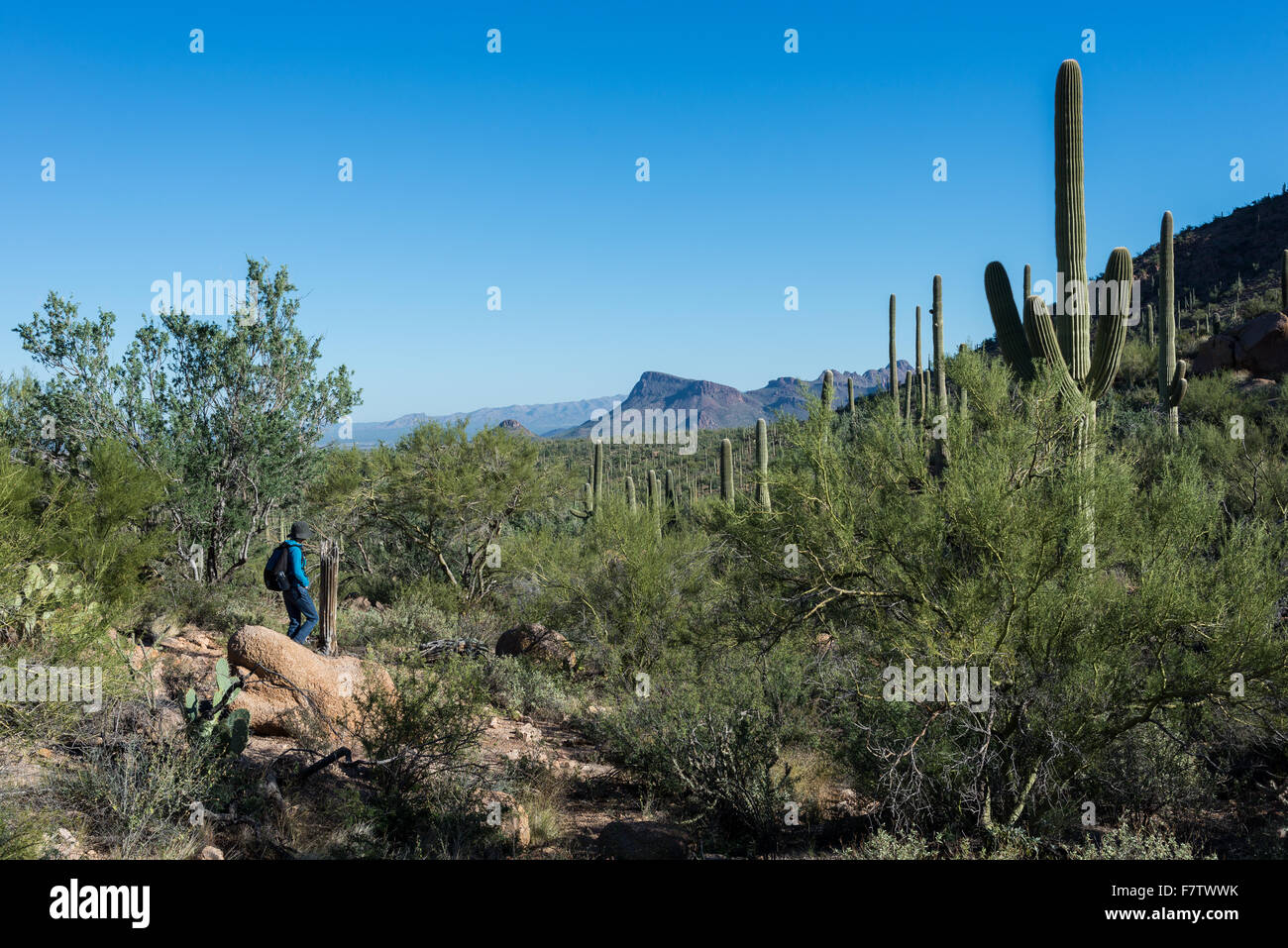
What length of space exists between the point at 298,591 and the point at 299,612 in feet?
1.25

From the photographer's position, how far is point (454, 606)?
1441 centimetres

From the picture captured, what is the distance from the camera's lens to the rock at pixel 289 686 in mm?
7188

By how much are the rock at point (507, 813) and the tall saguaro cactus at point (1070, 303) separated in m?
6.65

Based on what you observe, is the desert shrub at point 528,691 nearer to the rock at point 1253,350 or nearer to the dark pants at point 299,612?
the dark pants at point 299,612

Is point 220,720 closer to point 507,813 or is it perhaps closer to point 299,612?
point 507,813

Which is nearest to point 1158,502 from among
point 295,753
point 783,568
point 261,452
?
point 783,568

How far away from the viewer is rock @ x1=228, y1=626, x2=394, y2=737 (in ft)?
23.6

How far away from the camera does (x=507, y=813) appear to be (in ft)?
19.7

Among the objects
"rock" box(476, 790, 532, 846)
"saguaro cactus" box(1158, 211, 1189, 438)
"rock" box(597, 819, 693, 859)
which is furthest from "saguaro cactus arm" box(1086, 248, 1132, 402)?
"saguaro cactus" box(1158, 211, 1189, 438)

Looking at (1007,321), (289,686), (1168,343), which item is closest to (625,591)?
(289,686)

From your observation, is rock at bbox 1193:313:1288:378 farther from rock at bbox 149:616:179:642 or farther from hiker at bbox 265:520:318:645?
rock at bbox 149:616:179:642

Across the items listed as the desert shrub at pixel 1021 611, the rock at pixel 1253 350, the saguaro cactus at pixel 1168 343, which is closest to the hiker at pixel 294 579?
the desert shrub at pixel 1021 611
